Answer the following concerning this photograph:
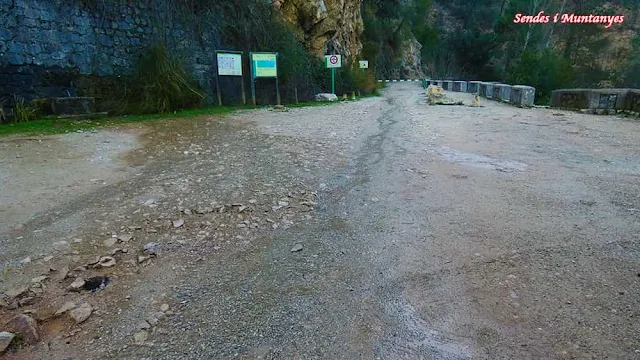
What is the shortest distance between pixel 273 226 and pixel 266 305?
1038mm

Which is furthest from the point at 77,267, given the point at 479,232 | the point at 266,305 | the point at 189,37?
the point at 189,37

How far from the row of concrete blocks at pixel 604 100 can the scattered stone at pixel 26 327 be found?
1163cm

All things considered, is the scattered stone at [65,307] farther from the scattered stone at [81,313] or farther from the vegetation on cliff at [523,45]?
the vegetation on cliff at [523,45]

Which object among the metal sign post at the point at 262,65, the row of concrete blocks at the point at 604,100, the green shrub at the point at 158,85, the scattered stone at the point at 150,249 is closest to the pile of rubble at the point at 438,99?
the row of concrete blocks at the point at 604,100

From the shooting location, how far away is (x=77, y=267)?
2.43 m

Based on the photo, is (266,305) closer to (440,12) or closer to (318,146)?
(318,146)

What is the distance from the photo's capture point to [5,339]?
1786 millimetres

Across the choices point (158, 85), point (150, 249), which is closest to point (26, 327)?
point (150, 249)

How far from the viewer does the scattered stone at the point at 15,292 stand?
2.13 m

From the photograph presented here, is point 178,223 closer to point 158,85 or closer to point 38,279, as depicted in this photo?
point 38,279

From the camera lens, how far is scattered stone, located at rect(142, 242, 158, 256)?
8.75 feet

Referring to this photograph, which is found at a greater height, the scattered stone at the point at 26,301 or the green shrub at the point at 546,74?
the green shrub at the point at 546,74

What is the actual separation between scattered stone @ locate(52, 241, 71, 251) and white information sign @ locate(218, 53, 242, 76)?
9536mm

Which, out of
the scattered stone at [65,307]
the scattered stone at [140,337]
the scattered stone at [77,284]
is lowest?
the scattered stone at [140,337]
